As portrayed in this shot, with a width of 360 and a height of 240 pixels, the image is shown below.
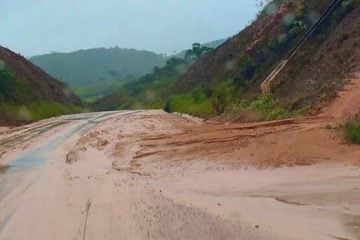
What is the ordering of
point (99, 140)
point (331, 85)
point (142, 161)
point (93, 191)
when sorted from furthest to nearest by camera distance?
point (99, 140), point (331, 85), point (142, 161), point (93, 191)

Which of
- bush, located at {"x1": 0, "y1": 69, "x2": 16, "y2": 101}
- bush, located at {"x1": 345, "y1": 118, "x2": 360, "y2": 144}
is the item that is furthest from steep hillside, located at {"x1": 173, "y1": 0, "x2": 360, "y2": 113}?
bush, located at {"x1": 0, "y1": 69, "x2": 16, "y2": 101}

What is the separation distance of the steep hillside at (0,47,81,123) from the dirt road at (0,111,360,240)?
99.6 feet

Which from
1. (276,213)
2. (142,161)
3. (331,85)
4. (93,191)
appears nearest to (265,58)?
(331,85)

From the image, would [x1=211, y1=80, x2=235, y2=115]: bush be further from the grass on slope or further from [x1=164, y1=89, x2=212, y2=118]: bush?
the grass on slope

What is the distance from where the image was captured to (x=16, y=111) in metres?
51.5

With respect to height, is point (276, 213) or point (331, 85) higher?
point (331, 85)

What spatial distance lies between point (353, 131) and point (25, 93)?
46.8 metres

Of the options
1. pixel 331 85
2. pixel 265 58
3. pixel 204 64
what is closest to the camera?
pixel 331 85

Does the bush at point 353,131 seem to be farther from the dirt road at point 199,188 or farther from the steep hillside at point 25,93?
the steep hillside at point 25,93

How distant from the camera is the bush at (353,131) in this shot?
51.2 ft

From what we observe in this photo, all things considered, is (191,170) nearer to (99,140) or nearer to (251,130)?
(251,130)

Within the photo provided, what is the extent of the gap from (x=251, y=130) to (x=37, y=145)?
1122 cm

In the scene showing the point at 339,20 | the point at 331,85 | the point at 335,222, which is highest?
the point at 339,20

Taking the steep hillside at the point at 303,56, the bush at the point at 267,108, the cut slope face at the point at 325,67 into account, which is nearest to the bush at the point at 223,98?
the steep hillside at the point at 303,56
